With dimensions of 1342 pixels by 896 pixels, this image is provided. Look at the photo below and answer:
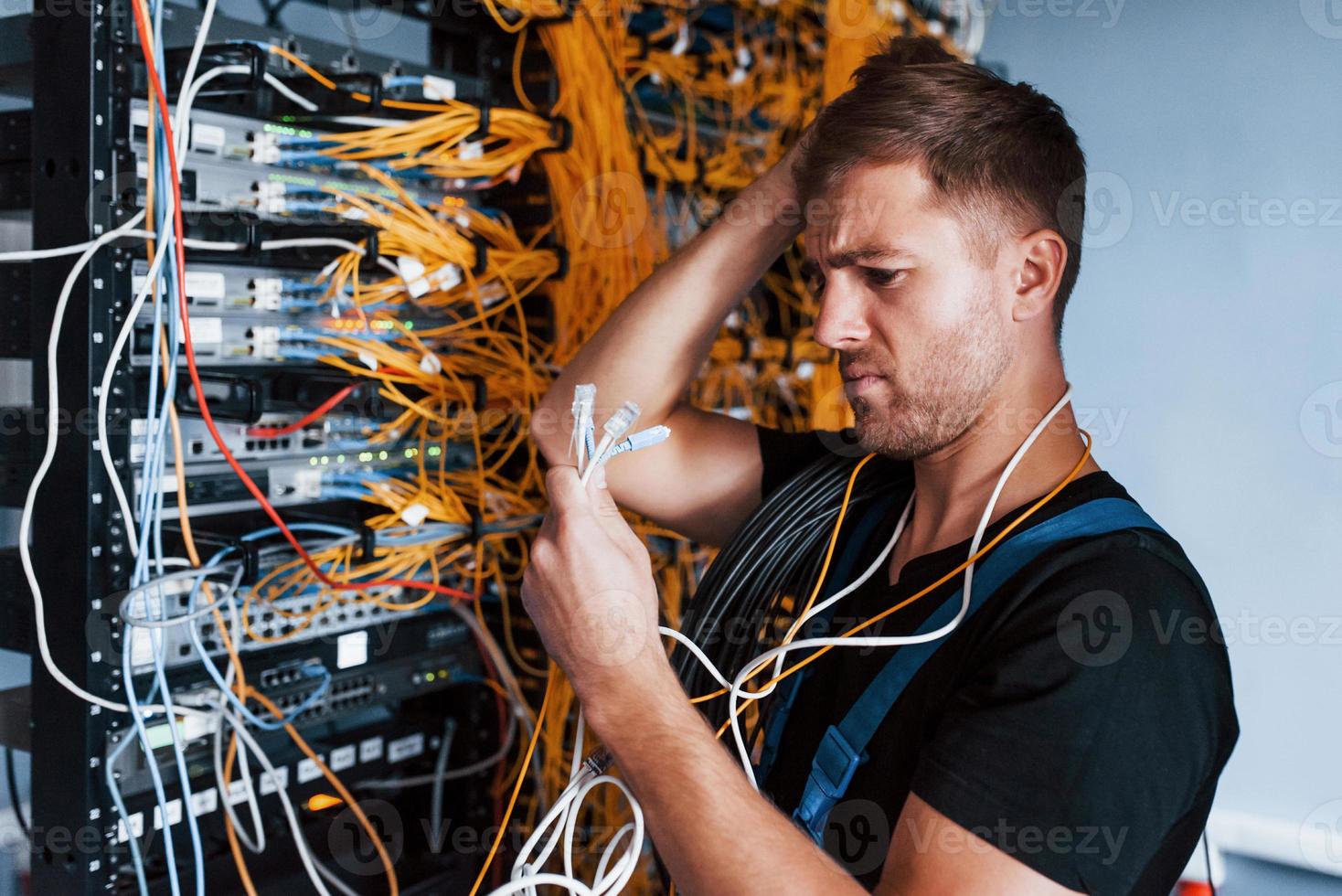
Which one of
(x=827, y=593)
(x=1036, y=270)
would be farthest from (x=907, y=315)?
(x=827, y=593)

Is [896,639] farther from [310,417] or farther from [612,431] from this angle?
[310,417]

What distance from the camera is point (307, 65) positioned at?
5.47 feet

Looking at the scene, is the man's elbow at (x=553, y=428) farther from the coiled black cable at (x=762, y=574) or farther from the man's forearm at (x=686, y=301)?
the coiled black cable at (x=762, y=574)

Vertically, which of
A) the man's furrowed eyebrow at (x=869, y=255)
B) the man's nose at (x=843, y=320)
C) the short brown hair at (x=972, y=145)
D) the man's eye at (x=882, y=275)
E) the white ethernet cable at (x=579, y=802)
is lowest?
the white ethernet cable at (x=579, y=802)

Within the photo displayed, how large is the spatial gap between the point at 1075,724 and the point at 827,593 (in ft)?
1.69

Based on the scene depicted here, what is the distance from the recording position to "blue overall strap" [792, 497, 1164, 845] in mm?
1275

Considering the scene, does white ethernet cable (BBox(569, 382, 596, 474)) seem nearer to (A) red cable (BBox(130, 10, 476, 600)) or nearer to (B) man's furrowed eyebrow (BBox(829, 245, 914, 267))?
(B) man's furrowed eyebrow (BBox(829, 245, 914, 267))

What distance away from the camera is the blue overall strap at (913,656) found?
50.2 inches

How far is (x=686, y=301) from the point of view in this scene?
67.9 inches

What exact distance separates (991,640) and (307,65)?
123cm

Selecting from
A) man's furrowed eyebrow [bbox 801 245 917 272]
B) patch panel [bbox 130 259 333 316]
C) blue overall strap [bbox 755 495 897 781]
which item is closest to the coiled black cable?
blue overall strap [bbox 755 495 897 781]

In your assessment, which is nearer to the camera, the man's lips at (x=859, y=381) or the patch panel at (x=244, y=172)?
the man's lips at (x=859, y=381)

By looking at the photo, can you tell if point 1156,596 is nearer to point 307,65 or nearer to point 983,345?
point 983,345

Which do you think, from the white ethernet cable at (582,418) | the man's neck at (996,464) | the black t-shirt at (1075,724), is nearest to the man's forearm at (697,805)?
the black t-shirt at (1075,724)
